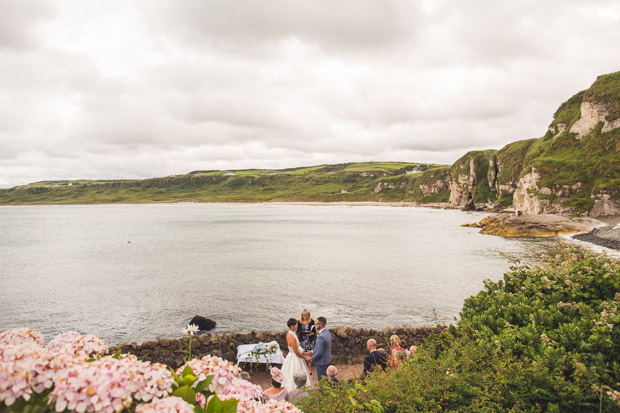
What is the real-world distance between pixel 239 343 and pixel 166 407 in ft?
45.5

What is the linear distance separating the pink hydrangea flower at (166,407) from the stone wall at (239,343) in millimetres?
13179

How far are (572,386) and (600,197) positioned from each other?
97.0 meters

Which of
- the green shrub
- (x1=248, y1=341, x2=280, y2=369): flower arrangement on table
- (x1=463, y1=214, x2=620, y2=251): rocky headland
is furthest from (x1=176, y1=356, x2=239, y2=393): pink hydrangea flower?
(x1=463, y1=214, x2=620, y2=251): rocky headland

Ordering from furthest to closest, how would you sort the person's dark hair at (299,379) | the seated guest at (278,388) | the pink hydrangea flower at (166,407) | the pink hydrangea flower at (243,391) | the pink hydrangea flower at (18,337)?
the person's dark hair at (299,379) → the seated guest at (278,388) → the pink hydrangea flower at (243,391) → the pink hydrangea flower at (18,337) → the pink hydrangea flower at (166,407)

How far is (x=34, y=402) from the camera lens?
262cm

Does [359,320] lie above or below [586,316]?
below

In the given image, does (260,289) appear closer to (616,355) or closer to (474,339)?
(474,339)

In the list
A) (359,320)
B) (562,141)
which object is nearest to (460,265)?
(359,320)

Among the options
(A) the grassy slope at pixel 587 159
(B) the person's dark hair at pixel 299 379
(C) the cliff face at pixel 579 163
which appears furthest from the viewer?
(A) the grassy slope at pixel 587 159

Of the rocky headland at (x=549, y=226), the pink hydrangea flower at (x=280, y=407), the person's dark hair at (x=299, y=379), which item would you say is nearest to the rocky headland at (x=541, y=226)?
the rocky headland at (x=549, y=226)

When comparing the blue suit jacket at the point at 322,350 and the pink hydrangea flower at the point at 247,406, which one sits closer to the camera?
the pink hydrangea flower at the point at 247,406

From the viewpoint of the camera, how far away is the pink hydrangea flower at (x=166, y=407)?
106 inches

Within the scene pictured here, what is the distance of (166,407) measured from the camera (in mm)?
2707

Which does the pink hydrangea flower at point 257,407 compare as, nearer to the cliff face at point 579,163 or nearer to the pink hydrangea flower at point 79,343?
the pink hydrangea flower at point 79,343
